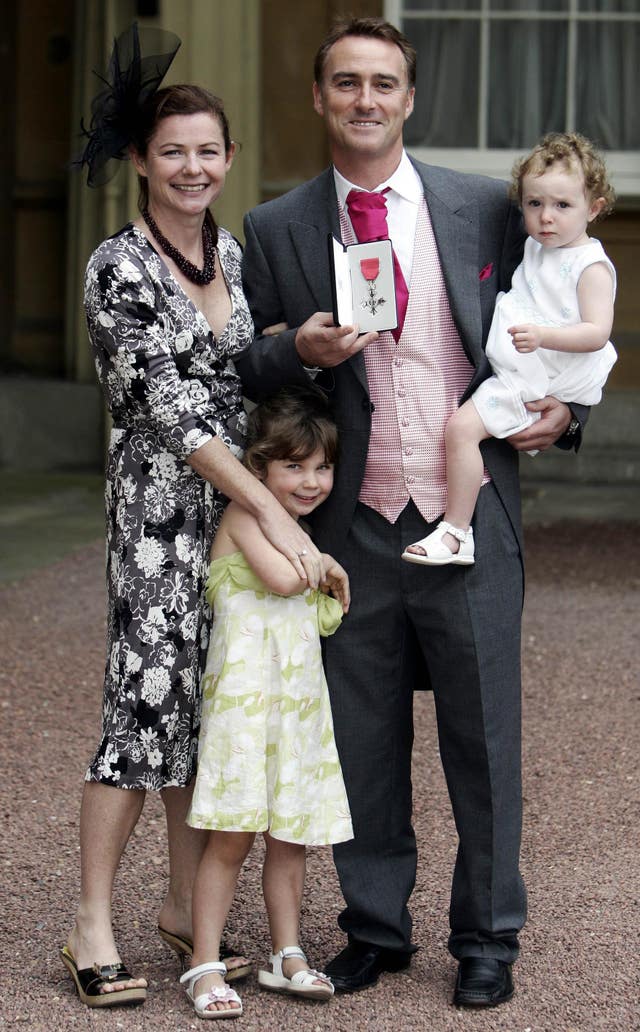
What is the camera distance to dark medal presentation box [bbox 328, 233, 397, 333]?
121 inches

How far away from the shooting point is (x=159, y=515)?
337 cm

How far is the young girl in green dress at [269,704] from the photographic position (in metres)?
3.29

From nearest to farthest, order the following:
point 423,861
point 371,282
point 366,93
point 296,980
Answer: point 371,282 → point 366,93 → point 296,980 → point 423,861

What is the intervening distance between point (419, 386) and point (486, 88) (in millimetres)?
6692

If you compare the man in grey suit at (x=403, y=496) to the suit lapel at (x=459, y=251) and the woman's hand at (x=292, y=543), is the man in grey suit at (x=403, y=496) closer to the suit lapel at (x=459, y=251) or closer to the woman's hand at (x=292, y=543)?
the suit lapel at (x=459, y=251)

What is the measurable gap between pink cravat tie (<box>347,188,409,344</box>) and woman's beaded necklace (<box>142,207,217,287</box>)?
32 centimetres

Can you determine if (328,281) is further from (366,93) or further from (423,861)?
(423,861)

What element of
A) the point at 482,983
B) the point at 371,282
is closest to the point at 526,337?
the point at 371,282

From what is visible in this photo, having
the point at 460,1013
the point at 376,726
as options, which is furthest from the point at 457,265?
the point at 460,1013

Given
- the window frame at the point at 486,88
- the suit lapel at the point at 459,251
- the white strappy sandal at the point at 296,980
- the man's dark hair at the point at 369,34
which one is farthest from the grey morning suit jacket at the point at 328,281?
the window frame at the point at 486,88

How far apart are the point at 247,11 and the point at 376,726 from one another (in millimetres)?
6525

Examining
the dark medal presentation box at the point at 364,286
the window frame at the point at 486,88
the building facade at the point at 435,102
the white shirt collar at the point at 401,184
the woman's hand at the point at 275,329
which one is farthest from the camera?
the window frame at the point at 486,88

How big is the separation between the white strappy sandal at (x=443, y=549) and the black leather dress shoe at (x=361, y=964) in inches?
35.0

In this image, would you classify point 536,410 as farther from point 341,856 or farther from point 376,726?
point 341,856
